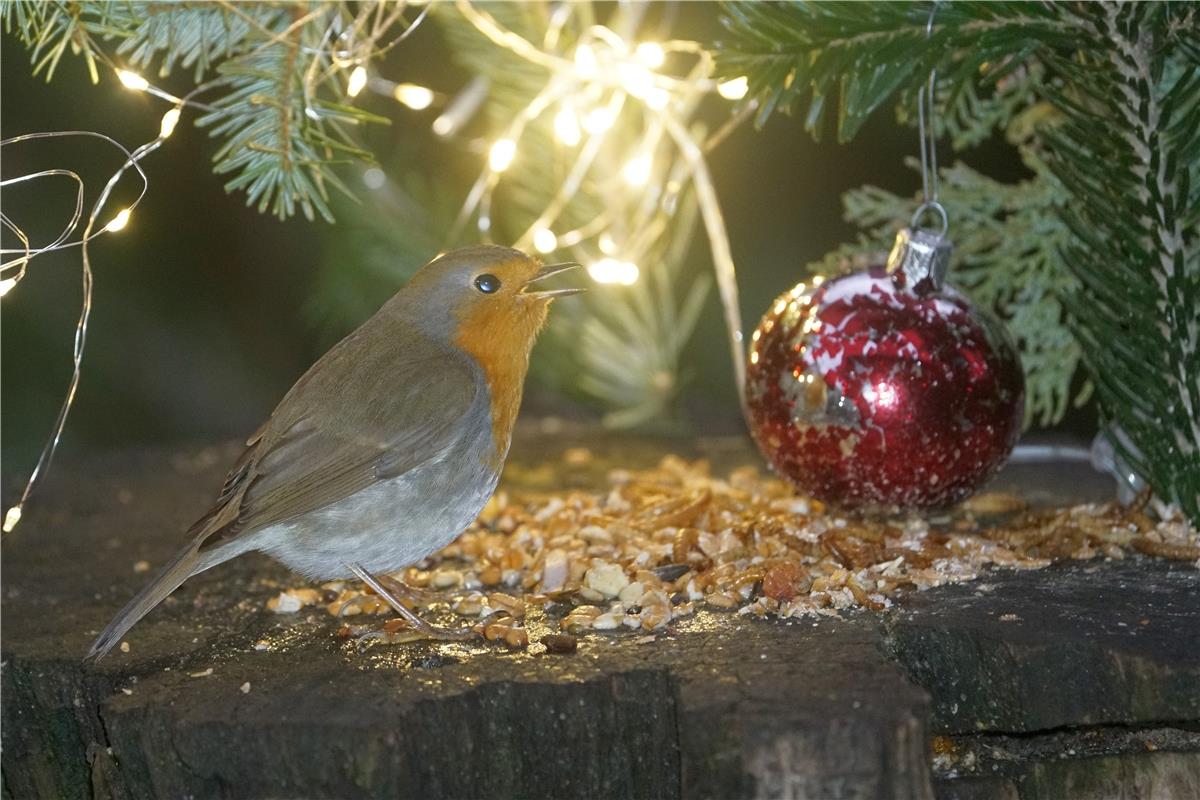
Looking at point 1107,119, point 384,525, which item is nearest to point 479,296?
point 384,525

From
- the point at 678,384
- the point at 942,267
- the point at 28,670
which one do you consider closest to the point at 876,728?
the point at 942,267

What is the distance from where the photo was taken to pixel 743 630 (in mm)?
2002

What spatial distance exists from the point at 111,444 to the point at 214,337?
1.96 ft

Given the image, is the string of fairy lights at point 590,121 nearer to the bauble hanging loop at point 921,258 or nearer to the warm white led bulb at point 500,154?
the warm white led bulb at point 500,154

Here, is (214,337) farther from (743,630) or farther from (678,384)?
(743,630)

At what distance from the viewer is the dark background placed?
4.08 m

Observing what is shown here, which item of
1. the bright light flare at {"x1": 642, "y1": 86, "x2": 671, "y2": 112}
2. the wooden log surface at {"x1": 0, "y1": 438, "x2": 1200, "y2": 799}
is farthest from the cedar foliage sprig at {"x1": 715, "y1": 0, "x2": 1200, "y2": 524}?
the bright light flare at {"x1": 642, "y1": 86, "x2": 671, "y2": 112}

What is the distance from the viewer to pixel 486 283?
2449 mm

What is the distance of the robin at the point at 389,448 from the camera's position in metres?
2.19

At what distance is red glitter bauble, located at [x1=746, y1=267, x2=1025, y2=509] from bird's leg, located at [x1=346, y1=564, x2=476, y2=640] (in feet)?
2.66

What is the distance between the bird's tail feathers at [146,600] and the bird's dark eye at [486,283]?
737 mm

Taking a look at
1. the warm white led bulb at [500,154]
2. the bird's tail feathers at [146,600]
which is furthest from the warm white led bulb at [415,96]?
the bird's tail feathers at [146,600]

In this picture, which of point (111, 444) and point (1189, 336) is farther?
point (111, 444)

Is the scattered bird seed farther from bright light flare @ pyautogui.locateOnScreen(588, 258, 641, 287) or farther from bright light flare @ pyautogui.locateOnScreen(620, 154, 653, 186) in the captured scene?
bright light flare @ pyautogui.locateOnScreen(620, 154, 653, 186)
